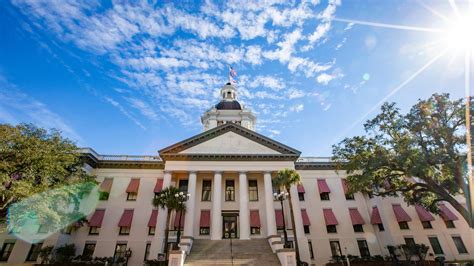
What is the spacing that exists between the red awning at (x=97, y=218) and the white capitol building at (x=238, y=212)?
9 cm

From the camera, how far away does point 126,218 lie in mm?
23844

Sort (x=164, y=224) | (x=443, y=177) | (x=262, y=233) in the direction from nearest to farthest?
(x=443, y=177) < (x=164, y=224) < (x=262, y=233)

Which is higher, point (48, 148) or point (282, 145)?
point (282, 145)

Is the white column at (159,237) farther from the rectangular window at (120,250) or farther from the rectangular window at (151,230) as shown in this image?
the rectangular window at (120,250)

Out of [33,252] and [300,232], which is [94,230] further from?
[300,232]

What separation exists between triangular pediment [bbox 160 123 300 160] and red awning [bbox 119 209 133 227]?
6673 mm

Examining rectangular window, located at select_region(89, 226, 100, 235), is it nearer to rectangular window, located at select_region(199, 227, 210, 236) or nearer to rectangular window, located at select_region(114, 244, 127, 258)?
rectangular window, located at select_region(114, 244, 127, 258)

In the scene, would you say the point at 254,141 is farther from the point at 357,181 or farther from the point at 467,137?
the point at 467,137

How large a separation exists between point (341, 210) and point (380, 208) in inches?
158

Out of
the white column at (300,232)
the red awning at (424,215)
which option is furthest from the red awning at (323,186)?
the red awning at (424,215)

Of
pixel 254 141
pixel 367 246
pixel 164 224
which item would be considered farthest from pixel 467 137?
pixel 164 224

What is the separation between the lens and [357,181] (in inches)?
712

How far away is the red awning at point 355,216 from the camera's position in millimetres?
25203

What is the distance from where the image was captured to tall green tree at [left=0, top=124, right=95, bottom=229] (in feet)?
50.5
